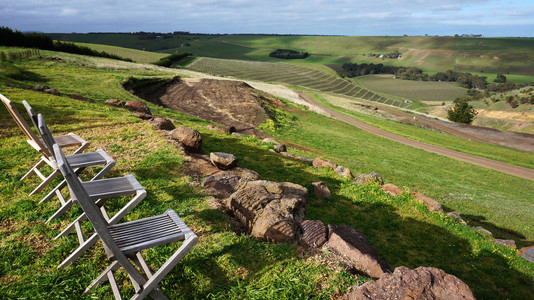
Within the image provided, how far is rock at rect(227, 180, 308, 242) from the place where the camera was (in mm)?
5914

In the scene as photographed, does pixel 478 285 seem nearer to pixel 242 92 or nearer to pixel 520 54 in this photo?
pixel 242 92

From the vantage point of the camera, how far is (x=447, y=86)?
15800 cm

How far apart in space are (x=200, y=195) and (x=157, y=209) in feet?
3.93

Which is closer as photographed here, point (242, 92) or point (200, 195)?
point (200, 195)

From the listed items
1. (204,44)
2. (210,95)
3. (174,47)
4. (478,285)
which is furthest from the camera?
(204,44)

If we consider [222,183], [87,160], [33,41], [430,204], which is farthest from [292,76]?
[87,160]

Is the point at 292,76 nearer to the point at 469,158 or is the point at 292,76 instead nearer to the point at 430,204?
the point at 469,158

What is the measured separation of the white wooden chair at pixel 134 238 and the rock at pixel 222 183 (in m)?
3.36

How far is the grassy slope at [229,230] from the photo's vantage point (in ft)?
14.6

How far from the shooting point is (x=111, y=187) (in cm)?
472

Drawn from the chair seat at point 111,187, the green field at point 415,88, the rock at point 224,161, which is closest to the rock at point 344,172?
the rock at point 224,161

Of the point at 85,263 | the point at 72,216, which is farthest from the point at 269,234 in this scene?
the point at 72,216

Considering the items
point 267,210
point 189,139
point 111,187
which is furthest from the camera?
point 189,139

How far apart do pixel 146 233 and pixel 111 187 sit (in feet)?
4.31
